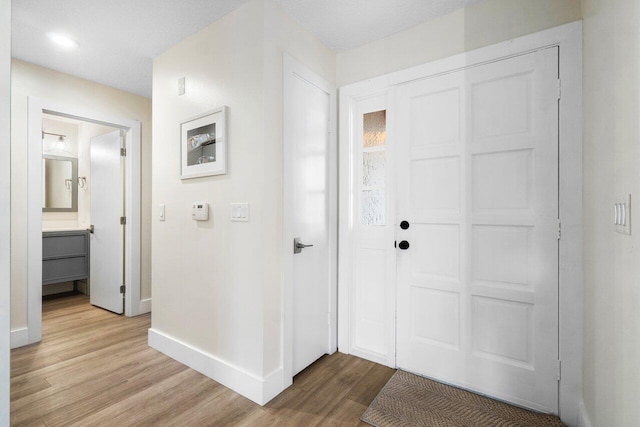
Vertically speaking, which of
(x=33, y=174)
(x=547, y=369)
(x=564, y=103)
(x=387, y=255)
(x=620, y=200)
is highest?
(x=564, y=103)

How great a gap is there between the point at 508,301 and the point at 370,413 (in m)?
1.04

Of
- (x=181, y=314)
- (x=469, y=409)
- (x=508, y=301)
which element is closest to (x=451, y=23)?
(x=508, y=301)

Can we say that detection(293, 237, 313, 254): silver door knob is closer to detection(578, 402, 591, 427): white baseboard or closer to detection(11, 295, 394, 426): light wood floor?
detection(11, 295, 394, 426): light wood floor

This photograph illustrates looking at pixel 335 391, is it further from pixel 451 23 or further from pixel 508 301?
pixel 451 23

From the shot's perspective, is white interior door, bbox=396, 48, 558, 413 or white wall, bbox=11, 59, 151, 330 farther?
white wall, bbox=11, 59, 151, 330

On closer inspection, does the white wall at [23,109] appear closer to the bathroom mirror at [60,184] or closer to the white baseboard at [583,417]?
the bathroom mirror at [60,184]

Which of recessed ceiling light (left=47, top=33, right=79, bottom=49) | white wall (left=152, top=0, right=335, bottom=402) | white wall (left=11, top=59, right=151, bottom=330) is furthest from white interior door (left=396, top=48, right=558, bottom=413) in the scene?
white wall (left=11, top=59, right=151, bottom=330)

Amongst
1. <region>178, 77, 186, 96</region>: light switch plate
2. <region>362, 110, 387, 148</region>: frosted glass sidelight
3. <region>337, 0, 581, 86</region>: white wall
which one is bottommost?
<region>362, 110, 387, 148</region>: frosted glass sidelight

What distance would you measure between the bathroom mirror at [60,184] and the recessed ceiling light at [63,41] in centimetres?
244

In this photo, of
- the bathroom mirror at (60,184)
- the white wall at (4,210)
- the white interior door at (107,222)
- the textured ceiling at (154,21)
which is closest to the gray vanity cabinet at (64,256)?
the white interior door at (107,222)

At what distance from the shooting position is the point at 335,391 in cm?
190

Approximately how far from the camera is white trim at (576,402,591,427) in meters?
1.44

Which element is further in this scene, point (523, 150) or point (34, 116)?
point (34, 116)

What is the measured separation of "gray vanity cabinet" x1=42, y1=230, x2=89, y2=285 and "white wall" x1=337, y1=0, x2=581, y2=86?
12.8 ft
